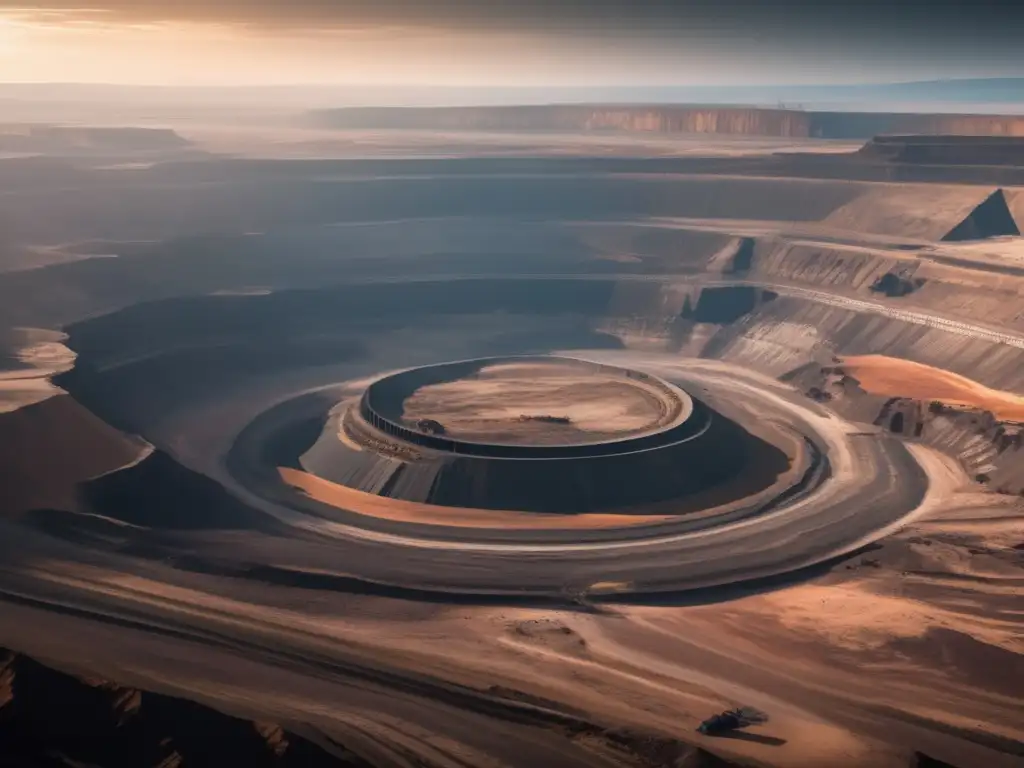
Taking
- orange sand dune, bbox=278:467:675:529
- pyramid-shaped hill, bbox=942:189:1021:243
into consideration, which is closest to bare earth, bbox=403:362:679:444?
orange sand dune, bbox=278:467:675:529

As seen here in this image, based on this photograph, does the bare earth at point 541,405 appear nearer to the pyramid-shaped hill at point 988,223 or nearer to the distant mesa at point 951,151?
the pyramid-shaped hill at point 988,223

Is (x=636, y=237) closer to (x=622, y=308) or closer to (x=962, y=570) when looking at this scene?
(x=622, y=308)

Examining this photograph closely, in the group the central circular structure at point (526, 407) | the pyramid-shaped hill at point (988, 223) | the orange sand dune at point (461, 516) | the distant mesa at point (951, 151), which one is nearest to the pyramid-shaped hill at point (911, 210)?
the pyramid-shaped hill at point (988, 223)

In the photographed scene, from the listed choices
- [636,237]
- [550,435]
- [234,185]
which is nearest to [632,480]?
[550,435]

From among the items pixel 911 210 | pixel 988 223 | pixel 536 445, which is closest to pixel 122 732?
pixel 536 445

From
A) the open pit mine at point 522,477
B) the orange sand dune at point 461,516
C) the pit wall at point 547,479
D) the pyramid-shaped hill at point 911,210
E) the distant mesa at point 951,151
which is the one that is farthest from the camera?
the distant mesa at point 951,151

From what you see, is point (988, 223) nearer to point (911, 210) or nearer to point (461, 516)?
point (911, 210)

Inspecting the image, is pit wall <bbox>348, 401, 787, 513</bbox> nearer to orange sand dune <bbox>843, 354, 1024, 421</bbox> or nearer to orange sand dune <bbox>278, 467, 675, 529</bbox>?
orange sand dune <bbox>278, 467, 675, 529</bbox>
